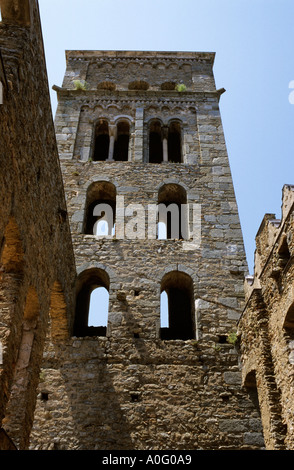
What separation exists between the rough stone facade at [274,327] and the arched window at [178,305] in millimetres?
2437

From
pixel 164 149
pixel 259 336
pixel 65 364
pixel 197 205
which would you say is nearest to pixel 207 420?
pixel 259 336

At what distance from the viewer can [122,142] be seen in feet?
47.2

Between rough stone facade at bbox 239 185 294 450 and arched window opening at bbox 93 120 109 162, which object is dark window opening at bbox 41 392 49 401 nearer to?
rough stone facade at bbox 239 185 294 450

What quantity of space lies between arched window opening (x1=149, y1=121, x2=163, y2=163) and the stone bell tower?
3 centimetres

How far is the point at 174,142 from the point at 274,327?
28.2ft

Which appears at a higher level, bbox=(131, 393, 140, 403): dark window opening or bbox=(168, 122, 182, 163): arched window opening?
bbox=(168, 122, 182, 163): arched window opening

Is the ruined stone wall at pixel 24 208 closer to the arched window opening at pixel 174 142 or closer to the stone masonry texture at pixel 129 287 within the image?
the stone masonry texture at pixel 129 287

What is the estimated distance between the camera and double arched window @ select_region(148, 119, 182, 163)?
13734mm

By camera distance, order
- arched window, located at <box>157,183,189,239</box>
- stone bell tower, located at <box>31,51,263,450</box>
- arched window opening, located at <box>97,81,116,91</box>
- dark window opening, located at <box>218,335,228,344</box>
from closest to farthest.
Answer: stone bell tower, located at <box>31,51,263,450</box> → dark window opening, located at <box>218,335,228,344</box> → arched window, located at <box>157,183,189,239</box> → arched window opening, located at <box>97,81,116,91</box>

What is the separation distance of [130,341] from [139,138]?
6.56m

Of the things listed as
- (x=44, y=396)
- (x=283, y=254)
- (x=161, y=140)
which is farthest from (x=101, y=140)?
(x=283, y=254)

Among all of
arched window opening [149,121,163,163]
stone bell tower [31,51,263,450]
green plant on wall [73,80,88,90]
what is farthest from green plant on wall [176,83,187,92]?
green plant on wall [73,80,88,90]

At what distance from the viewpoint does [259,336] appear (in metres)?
7.18

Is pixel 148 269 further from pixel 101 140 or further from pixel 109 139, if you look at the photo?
pixel 101 140
